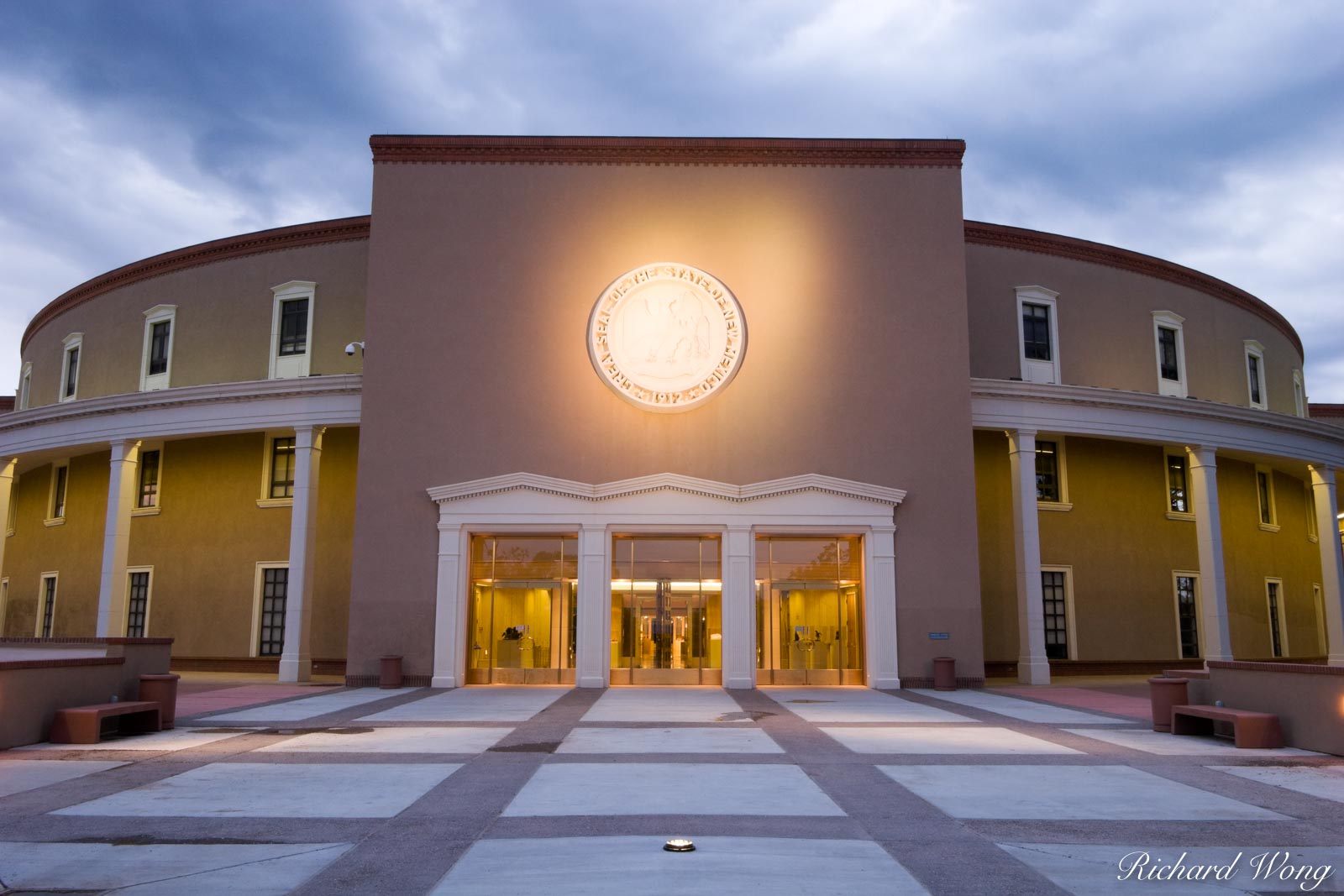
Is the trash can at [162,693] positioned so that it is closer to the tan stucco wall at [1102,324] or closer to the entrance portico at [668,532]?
the entrance portico at [668,532]

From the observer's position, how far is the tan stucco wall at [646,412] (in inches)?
1003

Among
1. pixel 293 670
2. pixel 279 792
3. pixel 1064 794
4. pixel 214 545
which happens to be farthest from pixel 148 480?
pixel 1064 794

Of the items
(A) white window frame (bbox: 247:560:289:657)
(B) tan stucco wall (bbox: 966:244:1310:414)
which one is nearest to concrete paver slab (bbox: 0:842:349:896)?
(A) white window frame (bbox: 247:560:289:657)

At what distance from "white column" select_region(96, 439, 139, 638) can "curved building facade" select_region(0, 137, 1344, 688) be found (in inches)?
3.7

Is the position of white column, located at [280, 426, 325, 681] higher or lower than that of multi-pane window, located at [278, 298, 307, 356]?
lower

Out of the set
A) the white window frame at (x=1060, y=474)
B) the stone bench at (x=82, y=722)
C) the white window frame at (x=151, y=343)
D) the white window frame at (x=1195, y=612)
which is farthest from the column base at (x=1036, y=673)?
the white window frame at (x=151, y=343)

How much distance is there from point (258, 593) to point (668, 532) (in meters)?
13.2

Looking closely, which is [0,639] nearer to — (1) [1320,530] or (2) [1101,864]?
(2) [1101,864]

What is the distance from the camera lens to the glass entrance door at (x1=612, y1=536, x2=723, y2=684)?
25.3 meters

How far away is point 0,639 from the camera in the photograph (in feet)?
60.7

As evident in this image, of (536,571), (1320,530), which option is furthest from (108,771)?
(1320,530)

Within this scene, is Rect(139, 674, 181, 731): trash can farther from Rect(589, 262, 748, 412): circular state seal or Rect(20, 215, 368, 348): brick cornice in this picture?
Rect(20, 215, 368, 348): brick cornice

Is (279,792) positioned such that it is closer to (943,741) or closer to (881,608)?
(943,741)

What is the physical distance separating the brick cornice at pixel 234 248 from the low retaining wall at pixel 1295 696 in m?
25.8
